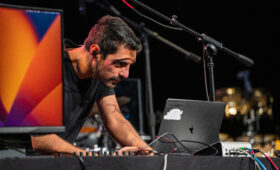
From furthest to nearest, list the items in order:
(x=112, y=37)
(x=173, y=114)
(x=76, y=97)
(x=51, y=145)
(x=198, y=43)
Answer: (x=198, y=43) → (x=76, y=97) → (x=112, y=37) → (x=173, y=114) → (x=51, y=145)

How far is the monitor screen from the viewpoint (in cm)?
95

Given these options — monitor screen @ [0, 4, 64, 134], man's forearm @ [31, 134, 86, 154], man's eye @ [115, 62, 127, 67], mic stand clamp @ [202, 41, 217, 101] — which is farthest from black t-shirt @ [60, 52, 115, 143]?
monitor screen @ [0, 4, 64, 134]

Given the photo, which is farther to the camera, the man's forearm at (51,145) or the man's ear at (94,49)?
A: the man's ear at (94,49)

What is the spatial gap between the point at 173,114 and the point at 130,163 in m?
0.54

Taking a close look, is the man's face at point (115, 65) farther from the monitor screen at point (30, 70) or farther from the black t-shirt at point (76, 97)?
the monitor screen at point (30, 70)

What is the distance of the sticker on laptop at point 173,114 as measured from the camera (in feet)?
4.83

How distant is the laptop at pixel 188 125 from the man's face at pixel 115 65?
0.44 metres

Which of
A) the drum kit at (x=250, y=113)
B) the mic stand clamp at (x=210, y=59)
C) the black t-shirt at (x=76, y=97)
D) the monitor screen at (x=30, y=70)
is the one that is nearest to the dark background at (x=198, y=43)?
the drum kit at (x=250, y=113)

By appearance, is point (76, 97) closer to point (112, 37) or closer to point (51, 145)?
point (112, 37)

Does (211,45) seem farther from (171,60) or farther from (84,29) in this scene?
(171,60)

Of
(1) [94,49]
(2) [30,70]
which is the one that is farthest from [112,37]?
(2) [30,70]

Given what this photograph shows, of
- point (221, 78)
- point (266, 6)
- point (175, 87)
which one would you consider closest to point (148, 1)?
point (266, 6)

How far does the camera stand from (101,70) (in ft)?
5.99

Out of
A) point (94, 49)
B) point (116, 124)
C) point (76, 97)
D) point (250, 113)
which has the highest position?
point (94, 49)
